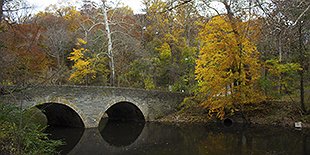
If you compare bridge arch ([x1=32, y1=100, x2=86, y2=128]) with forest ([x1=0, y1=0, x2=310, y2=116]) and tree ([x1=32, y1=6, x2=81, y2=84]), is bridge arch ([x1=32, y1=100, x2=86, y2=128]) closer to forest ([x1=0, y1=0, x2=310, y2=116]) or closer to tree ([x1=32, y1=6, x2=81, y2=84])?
forest ([x1=0, y1=0, x2=310, y2=116])

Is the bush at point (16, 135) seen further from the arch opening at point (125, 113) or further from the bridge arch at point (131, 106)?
the arch opening at point (125, 113)

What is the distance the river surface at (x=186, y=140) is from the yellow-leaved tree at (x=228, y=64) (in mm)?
1442

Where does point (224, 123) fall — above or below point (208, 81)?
below

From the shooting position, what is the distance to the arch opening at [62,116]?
14630 mm

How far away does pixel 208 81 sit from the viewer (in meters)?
14.5

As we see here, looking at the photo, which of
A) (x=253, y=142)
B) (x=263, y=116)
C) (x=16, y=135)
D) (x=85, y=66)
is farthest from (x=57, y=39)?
(x=16, y=135)

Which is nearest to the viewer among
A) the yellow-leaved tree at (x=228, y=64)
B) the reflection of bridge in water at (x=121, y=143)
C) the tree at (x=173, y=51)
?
the reflection of bridge in water at (x=121, y=143)

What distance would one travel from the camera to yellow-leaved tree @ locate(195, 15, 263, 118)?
543 inches

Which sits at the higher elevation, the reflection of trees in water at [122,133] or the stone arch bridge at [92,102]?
the stone arch bridge at [92,102]

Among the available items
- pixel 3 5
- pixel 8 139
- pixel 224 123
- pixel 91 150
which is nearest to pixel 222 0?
pixel 224 123

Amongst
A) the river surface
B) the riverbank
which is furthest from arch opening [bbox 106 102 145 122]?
the river surface

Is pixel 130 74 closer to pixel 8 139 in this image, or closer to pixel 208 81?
pixel 208 81

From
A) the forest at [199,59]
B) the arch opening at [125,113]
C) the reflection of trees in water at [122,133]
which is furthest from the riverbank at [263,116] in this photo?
the reflection of trees in water at [122,133]

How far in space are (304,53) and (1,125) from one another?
11731 millimetres
